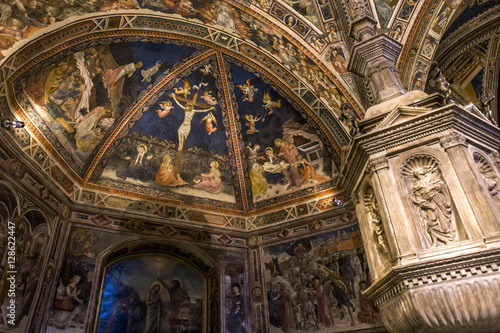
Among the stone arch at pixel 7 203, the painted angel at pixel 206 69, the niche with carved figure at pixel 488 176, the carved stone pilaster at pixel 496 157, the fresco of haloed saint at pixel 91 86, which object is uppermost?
the painted angel at pixel 206 69

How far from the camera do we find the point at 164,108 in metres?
11.6

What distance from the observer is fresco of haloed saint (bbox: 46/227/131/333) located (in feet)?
26.9

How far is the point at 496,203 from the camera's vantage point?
4000mm

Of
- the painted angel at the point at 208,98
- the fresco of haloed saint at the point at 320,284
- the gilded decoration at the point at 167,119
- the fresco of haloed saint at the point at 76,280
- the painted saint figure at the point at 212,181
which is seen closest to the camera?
the fresco of haloed saint at the point at 76,280

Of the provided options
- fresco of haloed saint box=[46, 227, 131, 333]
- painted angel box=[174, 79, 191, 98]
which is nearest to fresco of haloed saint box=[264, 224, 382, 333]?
fresco of haloed saint box=[46, 227, 131, 333]

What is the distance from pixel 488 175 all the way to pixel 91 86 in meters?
9.31

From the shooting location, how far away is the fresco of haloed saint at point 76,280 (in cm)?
820

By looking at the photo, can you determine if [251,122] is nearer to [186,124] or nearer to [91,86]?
[186,124]

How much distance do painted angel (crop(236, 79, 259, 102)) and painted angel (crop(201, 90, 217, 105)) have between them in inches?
35.6

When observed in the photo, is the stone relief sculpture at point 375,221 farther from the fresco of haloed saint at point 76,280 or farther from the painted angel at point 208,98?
the painted angel at point 208,98

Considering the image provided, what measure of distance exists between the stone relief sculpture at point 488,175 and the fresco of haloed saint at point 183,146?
8.33 meters

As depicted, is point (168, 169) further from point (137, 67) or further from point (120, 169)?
point (137, 67)


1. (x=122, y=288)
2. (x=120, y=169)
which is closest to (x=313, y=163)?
(x=120, y=169)

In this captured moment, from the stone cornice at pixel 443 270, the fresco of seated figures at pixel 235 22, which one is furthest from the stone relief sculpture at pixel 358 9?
the stone cornice at pixel 443 270
